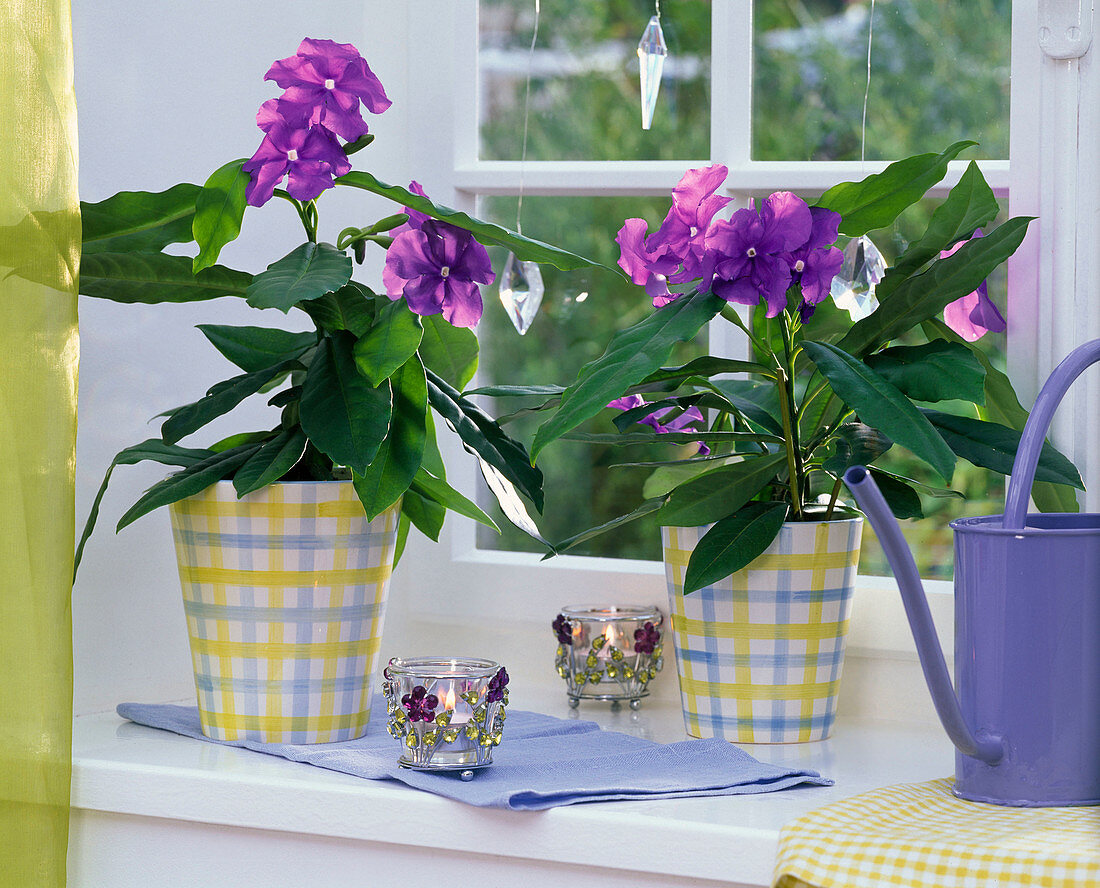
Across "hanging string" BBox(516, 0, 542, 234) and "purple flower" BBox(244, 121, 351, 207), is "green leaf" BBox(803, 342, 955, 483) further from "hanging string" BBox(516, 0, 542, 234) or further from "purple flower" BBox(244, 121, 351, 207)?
"hanging string" BBox(516, 0, 542, 234)

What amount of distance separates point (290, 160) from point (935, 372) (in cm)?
52

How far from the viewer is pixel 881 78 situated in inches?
51.9

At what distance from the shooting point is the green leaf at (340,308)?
105 cm

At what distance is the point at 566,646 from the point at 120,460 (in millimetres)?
467

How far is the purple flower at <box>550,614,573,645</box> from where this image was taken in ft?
4.09

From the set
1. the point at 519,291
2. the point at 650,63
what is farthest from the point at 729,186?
the point at 519,291

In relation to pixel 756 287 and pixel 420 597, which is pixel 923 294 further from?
pixel 420 597

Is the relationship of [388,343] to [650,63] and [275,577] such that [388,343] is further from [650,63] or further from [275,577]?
[650,63]

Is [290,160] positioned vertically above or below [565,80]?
below

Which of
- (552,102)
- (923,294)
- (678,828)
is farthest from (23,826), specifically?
(552,102)

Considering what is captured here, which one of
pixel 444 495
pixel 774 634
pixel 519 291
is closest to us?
pixel 774 634

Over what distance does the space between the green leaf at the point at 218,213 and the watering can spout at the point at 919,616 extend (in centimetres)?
55

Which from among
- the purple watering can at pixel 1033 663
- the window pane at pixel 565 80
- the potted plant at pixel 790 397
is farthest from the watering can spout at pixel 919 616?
the window pane at pixel 565 80

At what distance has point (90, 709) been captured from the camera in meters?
1.18
